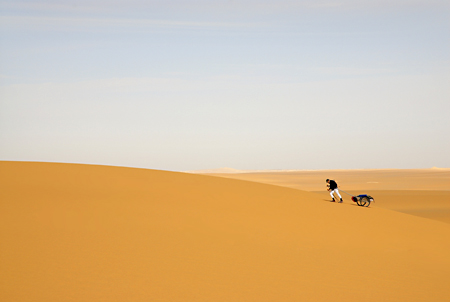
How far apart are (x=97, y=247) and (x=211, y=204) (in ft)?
17.4

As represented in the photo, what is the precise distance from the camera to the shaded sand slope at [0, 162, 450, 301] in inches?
274

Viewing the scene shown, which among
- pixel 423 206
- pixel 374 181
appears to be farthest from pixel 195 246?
pixel 374 181

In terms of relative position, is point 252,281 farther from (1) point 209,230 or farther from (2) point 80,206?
(2) point 80,206

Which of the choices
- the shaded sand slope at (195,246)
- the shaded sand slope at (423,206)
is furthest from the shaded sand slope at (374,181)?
the shaded sand slope at (195,246)

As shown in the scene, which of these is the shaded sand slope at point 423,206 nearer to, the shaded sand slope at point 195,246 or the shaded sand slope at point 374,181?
the shaded sand slope at point 195,246

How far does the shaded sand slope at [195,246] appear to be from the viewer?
22.8ft

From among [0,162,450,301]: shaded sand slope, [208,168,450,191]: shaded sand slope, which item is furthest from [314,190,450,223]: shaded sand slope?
[208,168,450,191]: shaded sand slope

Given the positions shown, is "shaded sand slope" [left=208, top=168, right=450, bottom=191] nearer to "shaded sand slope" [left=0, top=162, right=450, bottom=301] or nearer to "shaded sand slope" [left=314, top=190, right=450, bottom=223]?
"shaded sand slope" [left=314, top=190, right=450, bottom=223]

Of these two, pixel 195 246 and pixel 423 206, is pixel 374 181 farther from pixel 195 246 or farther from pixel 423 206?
pixel 195 246

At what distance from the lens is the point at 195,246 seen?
902 cm

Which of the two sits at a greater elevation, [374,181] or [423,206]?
[374,181]

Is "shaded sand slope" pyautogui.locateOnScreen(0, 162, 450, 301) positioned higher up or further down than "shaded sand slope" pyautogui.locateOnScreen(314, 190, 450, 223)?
further down

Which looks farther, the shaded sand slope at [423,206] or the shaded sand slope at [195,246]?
the shaded sand slope at [423,206]

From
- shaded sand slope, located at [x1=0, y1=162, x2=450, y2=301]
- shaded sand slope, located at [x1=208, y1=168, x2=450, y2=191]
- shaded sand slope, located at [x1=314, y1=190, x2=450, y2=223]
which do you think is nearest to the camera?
shaded sand slope, located at [x1=0, y1=162, x2=450, y2=301]
